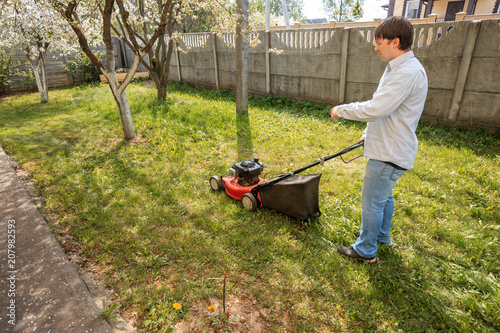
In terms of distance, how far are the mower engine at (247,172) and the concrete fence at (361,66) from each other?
4.66 meters

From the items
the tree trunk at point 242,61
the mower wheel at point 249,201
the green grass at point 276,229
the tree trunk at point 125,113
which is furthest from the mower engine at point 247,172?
the tree trunk at point 242,61

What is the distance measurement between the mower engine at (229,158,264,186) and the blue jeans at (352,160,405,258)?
142cm

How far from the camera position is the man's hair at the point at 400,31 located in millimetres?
2191

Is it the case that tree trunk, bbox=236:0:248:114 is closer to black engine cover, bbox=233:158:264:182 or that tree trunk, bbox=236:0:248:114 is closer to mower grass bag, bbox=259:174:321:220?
black engine cover, bbox=233:158:264:182

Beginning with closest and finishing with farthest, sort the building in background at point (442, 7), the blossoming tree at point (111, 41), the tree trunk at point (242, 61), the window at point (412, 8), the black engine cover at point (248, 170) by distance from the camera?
1. the black engine cover at point (248, 170)
2. the blossoming tree at point (111, 41)
3. the tree trunk at point (242, 61)
4. the building in background at point (442, 7)
5. the window at point (412, 8)

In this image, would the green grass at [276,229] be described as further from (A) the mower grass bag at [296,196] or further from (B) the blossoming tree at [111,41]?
(B) the blossoming tree at [111,41]

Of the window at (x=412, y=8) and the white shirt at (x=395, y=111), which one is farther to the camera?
the window at (x=412, y=8)

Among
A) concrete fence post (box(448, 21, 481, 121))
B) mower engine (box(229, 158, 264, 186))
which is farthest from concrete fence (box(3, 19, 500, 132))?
mower engine (box(229, 158, 264, 186))

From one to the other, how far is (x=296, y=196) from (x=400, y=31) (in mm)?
1787

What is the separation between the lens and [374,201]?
8.60 feet

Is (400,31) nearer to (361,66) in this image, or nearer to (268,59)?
(361,66)


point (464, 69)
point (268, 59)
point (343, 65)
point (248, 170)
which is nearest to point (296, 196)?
point (248, 170)

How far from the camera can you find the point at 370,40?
6859mm

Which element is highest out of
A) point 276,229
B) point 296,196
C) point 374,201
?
point 374,201
